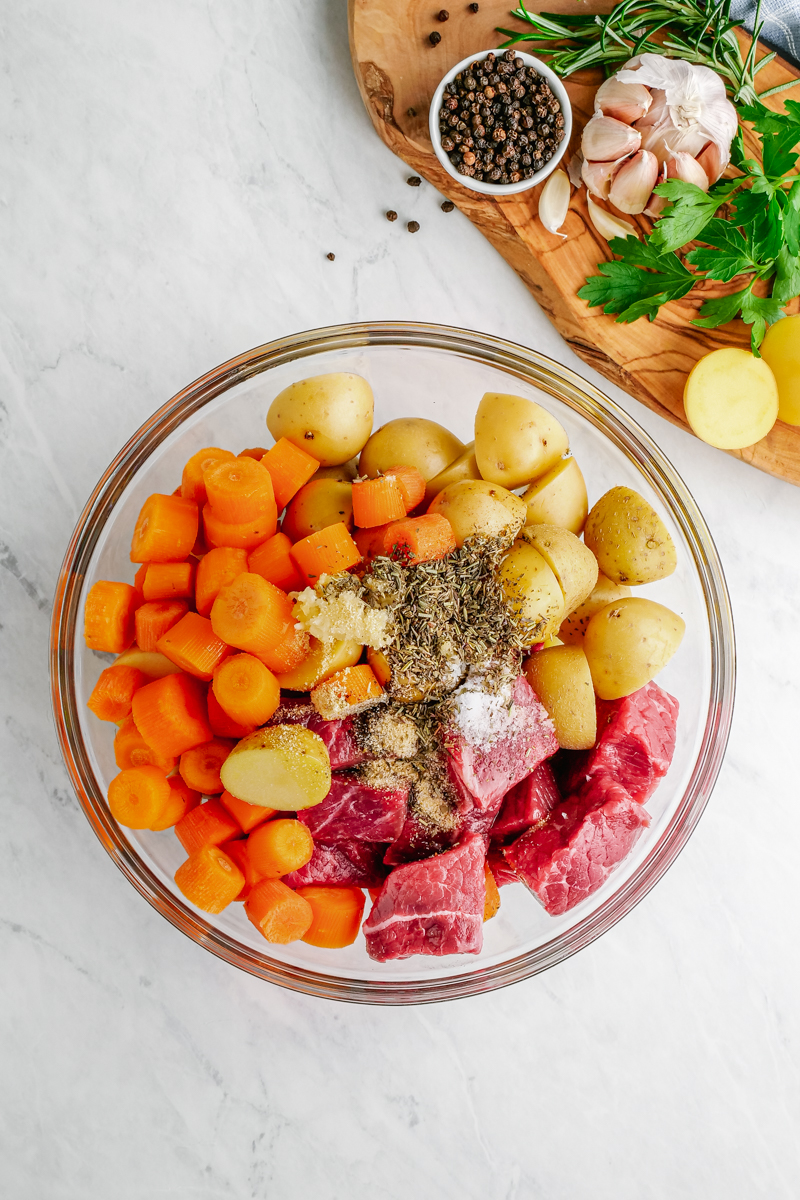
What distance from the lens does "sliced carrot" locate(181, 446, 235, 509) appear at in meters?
1.68

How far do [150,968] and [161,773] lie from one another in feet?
2.25

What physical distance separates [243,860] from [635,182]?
1.84 m

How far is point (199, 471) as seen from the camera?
5.59ft

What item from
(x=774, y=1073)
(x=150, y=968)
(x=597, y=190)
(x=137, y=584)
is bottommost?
(x=774, y=1073)

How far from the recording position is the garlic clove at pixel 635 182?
1.92m

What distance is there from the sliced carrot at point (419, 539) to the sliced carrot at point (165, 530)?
0.44m

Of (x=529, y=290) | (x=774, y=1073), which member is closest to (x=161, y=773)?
(x=529, y=290)

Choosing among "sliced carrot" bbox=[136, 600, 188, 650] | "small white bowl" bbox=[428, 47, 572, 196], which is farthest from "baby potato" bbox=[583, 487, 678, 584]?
"sliced carrot" bbox=[136, 600, 188, 650]

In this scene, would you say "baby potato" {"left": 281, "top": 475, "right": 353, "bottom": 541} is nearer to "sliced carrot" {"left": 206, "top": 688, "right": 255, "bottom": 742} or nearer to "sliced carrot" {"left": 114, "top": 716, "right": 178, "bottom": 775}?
"sliced carrot" {"left": 206, "top": 688, "right": 255, "bottom": 742}

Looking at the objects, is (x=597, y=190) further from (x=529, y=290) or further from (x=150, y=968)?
(x=150, y=968)

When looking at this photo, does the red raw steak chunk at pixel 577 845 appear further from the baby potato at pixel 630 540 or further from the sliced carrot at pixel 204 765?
the sliced carrot at pixel 204 765

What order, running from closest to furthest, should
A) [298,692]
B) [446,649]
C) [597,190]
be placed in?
1. [446,649]
2. [298,692]
3. [597,190]

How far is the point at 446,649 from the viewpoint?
5.17 feet

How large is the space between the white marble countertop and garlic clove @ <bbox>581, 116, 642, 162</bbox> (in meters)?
0.35
